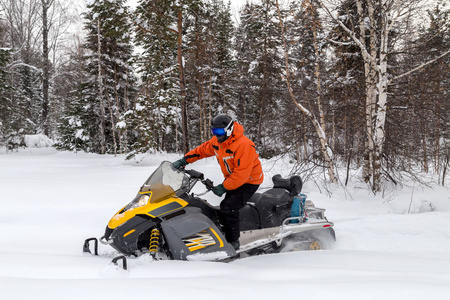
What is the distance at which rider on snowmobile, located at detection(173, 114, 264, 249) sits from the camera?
361 centimetres

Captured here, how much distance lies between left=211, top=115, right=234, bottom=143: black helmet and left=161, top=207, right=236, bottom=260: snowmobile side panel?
0.91 meters

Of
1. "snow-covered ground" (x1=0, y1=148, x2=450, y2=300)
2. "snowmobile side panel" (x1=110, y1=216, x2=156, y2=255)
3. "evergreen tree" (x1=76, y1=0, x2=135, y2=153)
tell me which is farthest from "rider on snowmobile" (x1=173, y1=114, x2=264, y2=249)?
"evergreen tree" (x1=76, y1=0, x2=135, y2=153)

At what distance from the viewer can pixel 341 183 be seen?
8.43 m

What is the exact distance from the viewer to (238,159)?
145 inches

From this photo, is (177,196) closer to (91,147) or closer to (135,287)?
(135,287)

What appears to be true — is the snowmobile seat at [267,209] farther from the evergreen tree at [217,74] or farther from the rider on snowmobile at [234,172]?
the evergreen tree at [217,74]

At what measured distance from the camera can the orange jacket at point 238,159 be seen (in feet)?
11.8

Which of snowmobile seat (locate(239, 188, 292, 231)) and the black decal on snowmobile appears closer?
the black decal on snowmobile

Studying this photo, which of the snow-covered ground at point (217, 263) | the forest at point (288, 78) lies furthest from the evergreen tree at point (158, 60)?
the snow-covered ground at point (217, 263)

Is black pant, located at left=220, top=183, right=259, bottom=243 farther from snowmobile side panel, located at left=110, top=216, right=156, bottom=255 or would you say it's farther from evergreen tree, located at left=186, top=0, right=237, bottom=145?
evergreen tree, located at left=186, top=0, right=237, bottom=145

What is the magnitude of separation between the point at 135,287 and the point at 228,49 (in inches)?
926

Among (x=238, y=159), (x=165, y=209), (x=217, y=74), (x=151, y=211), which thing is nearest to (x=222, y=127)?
(x=238, y=159)

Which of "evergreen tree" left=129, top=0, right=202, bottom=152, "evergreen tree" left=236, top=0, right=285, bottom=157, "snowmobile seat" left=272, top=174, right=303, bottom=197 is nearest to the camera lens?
"snowmobile seat" left=272, top=174, right=303, bottom=197

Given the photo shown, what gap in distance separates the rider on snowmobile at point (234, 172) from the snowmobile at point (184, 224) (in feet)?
0.50
